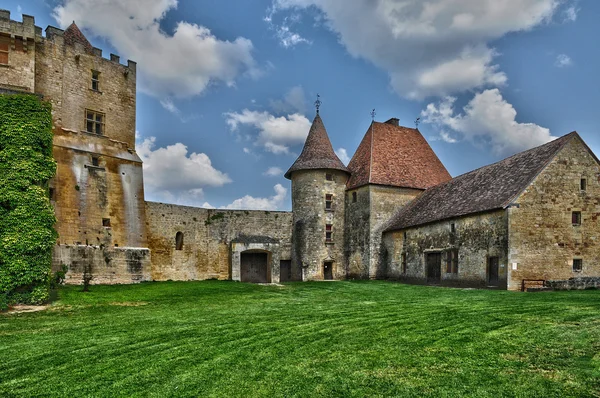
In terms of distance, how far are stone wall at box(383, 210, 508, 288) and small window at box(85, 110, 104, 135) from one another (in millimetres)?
17868

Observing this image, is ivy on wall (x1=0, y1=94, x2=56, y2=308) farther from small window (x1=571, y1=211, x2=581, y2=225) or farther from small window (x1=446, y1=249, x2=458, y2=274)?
small window (x1=571, y1=211, x2=581, y2=225)

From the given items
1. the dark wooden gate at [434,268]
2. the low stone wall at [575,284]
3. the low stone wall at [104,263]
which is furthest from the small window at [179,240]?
the low stone wall at [575,284]

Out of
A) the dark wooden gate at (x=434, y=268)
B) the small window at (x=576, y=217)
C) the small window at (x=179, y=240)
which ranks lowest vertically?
the dark wooden gate at (x=434, y=268)

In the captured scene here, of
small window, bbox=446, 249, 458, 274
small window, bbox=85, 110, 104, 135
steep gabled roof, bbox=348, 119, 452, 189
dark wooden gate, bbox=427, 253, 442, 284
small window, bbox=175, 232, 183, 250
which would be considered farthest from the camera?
steep gabled roof, bbox=348, 119, 452, 189

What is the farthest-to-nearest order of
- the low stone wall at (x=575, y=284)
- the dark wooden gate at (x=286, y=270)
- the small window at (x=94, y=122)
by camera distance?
the dark wooden gate at (x=286, y=270) < the small window at (x=94, y=122) < the low stone wall at (x=575, y=284)

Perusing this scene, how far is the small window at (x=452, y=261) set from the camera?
21.7 meters

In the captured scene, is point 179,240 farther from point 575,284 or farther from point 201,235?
point 575,284

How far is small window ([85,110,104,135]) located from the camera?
21.9m

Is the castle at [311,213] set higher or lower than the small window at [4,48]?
lower

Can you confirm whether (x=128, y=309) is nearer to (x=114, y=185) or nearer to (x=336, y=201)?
(x=114, y=185)

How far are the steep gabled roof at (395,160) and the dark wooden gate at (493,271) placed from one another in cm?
1013

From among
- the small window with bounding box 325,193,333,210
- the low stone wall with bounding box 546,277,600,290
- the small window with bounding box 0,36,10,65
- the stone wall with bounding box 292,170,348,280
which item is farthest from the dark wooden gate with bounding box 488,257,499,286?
the small window with bounding box 0,36,10,65

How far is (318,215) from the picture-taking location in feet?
95.8

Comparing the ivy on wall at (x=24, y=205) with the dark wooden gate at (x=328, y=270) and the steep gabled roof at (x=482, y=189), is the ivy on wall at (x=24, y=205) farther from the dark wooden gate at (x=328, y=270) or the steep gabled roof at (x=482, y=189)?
the dark wooden gate at (x=328, y=270)
